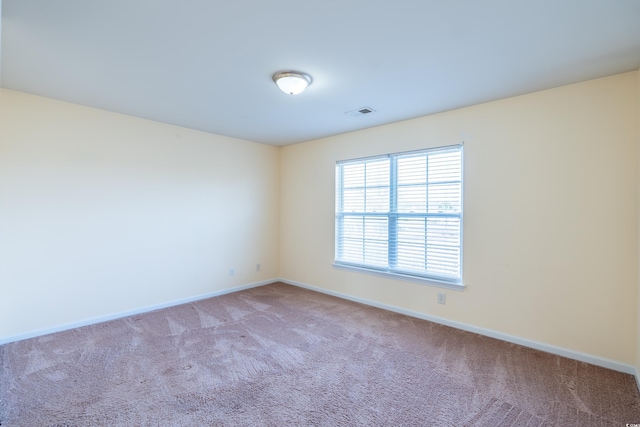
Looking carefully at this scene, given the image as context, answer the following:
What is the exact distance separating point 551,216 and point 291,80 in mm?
2699

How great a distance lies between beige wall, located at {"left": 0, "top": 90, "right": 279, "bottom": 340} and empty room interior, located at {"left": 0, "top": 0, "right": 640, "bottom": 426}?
2 centimetres

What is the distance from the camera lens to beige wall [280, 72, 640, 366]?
2.46 m

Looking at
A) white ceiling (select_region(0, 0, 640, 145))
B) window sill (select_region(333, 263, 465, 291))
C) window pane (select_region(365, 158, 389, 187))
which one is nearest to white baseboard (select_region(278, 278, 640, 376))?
window sill (select_region(333, 263, 465, 291))


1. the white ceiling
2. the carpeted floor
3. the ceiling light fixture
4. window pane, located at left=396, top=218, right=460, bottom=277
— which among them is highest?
the white ceiling

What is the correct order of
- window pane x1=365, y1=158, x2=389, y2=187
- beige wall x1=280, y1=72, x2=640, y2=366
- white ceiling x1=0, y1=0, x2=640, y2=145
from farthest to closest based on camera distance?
window pane x1=365, y1=158, x2=389, y2=187 < beige wall x1=280, y1=72, x2=640, y2=366 < white ceiling x1=0, y1=0, x2=640, y2=145

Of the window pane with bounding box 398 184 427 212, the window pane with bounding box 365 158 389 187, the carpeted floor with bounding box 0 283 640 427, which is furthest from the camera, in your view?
the window pane with bounding box 365 158 389 187

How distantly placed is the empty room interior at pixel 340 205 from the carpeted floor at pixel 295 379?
0.02 metres

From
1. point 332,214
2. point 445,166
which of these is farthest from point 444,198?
point 332,214

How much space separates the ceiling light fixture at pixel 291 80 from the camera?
98.1 inches

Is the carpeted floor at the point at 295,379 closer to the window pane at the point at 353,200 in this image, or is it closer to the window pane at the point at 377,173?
the window pane at the point at 353,200

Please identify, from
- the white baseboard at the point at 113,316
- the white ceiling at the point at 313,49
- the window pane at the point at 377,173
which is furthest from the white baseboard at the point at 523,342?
the white ceiling at the point at 313,49

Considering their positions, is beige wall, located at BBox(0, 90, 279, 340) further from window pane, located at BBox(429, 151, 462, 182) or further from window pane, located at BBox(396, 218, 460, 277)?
window pane, located at BBox(429, 151, 462, 182)

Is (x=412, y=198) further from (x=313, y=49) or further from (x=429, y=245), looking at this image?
(x=313, y=49)

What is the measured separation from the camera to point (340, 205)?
15.1 ft
